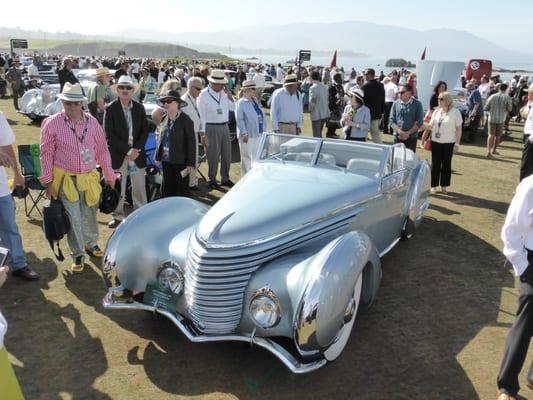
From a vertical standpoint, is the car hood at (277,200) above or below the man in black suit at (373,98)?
below

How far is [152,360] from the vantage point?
363cm

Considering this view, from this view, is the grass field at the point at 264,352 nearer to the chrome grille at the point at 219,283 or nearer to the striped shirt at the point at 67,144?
the chrome grille at the point at 219,283

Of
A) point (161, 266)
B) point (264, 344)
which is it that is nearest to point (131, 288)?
point (161, 266)

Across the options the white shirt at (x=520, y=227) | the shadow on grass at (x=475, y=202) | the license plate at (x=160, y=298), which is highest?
the white shirt at (x=520, y=227)

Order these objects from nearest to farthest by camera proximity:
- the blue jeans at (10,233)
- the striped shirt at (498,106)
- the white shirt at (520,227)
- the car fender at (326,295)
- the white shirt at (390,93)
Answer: the white shirt at (520,227) → the car fender at (326,295) → the blue jeans at (10,233) → the striped shirt at (498,106) → the white shirt at (390,93)

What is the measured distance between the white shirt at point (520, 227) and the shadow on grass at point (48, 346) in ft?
9.76

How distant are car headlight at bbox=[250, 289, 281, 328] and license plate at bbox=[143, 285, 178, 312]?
2.44 feet

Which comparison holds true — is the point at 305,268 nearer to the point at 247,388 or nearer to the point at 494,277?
the point at 247,388

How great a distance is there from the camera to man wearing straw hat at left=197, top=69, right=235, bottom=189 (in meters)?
7.90

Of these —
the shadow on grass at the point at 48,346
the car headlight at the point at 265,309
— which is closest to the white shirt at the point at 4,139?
the shadow on grass at the point at 48,346

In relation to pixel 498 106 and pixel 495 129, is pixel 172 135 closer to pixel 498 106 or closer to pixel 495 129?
pixel 498 106

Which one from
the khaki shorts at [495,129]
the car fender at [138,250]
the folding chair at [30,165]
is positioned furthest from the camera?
the khaki shorts at [495,129]

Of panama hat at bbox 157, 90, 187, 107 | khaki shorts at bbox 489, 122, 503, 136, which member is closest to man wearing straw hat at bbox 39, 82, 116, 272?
panama hat at bbox 157, 90, 187, 107

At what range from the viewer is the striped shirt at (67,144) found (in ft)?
15.3
